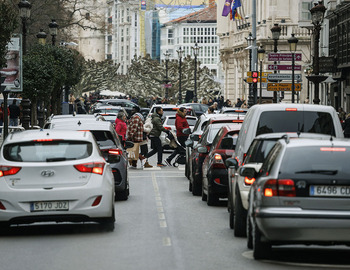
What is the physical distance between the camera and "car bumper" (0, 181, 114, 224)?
13836mm

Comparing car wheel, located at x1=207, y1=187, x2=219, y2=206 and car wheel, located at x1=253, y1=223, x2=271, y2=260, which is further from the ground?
car wheel, located at x1=253, y1=223, x2=271, y2=260

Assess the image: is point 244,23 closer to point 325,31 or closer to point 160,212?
point 325,31

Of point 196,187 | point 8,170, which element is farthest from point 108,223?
point 196,187

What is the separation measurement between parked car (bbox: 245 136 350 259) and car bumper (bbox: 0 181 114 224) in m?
3.52

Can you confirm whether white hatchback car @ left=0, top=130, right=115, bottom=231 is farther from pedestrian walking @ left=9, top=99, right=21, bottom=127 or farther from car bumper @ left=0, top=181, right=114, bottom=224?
pedestrian walking @ left=9, top=99, right=21, bottom=127

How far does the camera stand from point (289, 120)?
16000 mm

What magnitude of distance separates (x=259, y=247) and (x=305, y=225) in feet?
2.55

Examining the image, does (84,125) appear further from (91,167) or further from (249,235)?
(249,235)

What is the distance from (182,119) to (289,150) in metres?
22.1

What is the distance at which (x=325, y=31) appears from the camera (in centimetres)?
6656

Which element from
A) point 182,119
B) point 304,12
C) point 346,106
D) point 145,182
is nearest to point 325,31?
point 304,12

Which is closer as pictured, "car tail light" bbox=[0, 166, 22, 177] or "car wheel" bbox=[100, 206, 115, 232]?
"car tail light" bbox=[0, 166, 22, 177]

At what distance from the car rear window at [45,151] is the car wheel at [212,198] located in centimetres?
472

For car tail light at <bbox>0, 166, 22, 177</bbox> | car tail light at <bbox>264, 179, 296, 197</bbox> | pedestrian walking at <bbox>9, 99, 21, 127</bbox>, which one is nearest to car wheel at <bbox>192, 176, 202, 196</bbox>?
car tail light at <bbox>0, 166, 22, 177</bbox>
